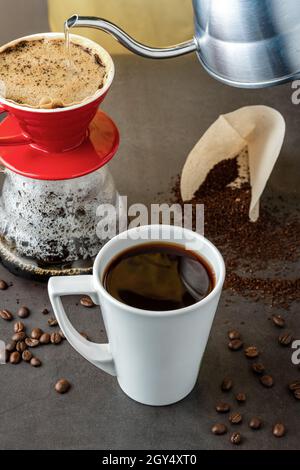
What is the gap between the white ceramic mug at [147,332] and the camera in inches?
23.1

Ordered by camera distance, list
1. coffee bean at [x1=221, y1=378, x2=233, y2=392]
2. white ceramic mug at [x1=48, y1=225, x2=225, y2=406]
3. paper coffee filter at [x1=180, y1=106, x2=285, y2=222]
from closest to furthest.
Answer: white ceramic mug at [x1=48, y1=225, x2=225, y2=406], coffee bean at [x1=221, y1=378, x2=233, y2=392], paper coffee filter at [x1=180, y1=106, x2=285, y2=222]

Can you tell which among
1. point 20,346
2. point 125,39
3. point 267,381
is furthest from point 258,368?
point 125,39

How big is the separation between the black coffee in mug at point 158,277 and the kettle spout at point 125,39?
0.66ft

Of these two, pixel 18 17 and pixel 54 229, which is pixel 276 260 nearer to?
pixel 54 229

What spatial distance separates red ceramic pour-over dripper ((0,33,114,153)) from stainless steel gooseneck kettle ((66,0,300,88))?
0.38 feet

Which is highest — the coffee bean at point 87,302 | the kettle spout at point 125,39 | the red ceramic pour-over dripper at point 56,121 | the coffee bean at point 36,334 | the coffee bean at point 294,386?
the kettle spout at point 125,39

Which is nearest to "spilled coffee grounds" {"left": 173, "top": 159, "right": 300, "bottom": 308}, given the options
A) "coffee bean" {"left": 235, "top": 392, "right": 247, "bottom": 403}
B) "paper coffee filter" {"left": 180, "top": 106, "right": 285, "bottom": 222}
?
"paper coffee filter" {"left": 180, "top": 106, "right": 285, "bottom": 222}

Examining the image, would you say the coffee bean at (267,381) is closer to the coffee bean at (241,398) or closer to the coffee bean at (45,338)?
the coffee bean at (241,398)

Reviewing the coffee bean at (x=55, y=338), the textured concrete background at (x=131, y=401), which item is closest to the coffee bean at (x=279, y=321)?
the textured concrete background at (x=131, y=401)

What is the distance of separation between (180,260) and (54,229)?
0.58ft

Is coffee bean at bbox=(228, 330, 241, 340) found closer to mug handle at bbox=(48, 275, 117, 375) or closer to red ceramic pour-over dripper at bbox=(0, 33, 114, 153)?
mug handle at bbox=(48, 275, 117, 375)

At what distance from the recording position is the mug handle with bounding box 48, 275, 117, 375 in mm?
613

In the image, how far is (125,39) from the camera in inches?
29.2

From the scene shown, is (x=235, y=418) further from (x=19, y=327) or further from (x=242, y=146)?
(x=242, y=146)
